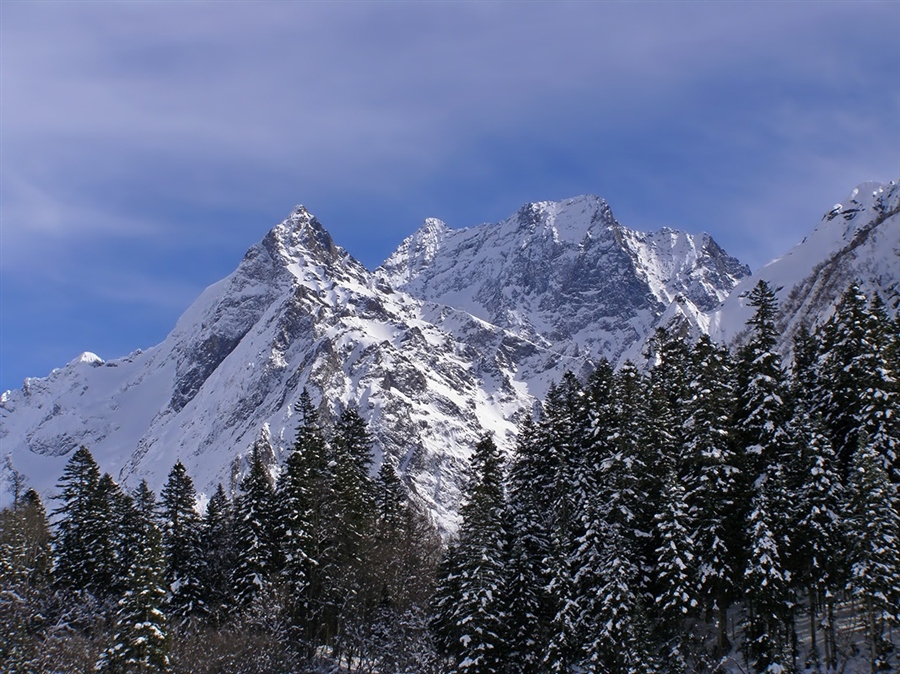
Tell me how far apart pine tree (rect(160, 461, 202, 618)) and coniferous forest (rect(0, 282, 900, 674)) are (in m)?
0.22

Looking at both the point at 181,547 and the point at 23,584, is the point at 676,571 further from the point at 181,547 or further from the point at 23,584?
the point at 23,584

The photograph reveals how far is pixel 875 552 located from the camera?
48.6 metres

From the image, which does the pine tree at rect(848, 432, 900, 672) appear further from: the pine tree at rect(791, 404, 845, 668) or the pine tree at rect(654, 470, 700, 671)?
the pine tree at rect(654, 470, 700, 671)

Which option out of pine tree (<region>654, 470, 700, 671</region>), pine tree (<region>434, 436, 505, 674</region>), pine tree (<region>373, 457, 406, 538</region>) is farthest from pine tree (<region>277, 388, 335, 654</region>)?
pine tree (<region>654, 470, 700, 671</region>)

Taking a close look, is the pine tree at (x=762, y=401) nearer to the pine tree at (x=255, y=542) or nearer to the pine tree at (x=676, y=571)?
the pine tree at (x=676, y=571)

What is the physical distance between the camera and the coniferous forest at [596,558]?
5172cm

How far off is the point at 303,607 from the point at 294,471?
9.52 meters

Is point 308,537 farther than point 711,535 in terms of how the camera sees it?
Yes

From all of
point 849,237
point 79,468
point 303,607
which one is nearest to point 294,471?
point 303,607

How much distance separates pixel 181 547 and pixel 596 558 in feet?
112

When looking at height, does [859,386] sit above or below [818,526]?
above

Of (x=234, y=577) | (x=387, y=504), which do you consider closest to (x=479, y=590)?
(x=234, y=577)

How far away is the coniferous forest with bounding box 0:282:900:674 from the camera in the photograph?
51.7m

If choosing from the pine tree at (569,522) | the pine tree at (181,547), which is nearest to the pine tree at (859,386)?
the pine tree at (569,522)
